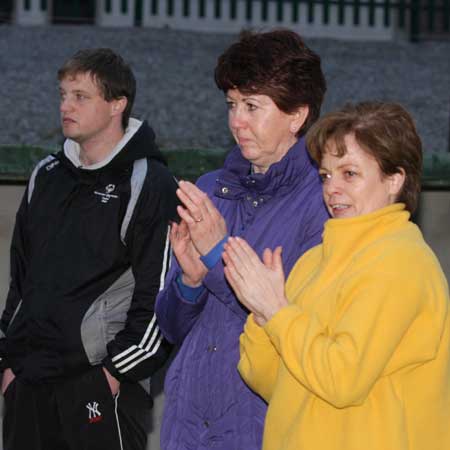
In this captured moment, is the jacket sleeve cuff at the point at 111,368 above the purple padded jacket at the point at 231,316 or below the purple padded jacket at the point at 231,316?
below

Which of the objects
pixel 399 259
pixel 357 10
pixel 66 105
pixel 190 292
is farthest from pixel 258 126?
pixel 357 10

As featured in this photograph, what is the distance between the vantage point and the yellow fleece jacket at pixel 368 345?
10.7ft

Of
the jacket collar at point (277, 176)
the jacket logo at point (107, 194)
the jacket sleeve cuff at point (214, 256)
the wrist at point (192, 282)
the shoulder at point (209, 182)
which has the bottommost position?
the wrist at point (192, 282)

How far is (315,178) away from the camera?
402 centimetres

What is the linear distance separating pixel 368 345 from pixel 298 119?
1035mm

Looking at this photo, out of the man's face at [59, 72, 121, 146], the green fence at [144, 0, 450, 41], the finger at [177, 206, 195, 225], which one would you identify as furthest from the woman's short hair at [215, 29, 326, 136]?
the green fence at [144, 0, 450, 41]

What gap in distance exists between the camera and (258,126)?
4012 millimetres

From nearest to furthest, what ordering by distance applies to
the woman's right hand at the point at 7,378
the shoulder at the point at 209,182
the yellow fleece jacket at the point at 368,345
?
Result: 1. the yellow fleece jacket at the point at 368,345
2. the shoulder at the point at 209,182
3. the woman's right hand at the point at 7,378

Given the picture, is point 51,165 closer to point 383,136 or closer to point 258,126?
point 258,126

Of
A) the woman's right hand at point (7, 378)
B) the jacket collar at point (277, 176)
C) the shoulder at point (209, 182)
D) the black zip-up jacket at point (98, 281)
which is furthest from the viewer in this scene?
the woman's right hand at point (7, 378)

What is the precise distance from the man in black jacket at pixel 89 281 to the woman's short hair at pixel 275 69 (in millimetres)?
964

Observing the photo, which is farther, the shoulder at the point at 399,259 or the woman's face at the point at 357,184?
Result: the woman's face at the point at 357,184

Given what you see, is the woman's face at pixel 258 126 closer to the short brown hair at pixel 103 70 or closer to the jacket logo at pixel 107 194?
the jacket logo at pixel 107 194

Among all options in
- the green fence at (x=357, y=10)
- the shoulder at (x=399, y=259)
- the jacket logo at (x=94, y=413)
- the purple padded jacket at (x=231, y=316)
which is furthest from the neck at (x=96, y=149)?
the green fence at (x=357, y=10)
